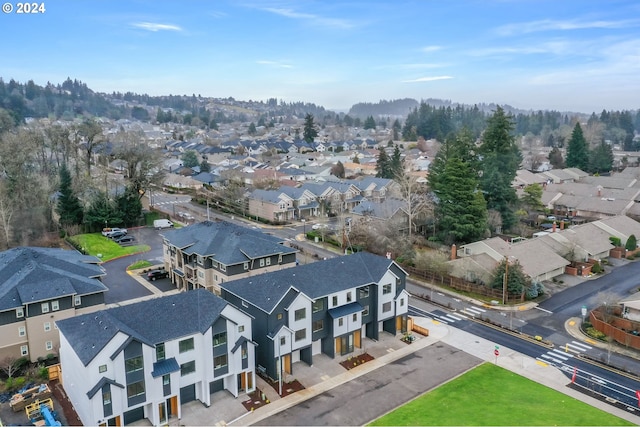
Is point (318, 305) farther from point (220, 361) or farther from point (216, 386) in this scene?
point (216, 386)

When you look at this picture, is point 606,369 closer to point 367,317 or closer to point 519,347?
point 519,347

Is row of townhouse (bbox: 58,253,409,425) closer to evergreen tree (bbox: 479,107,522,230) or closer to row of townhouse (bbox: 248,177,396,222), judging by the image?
evergreen tree (bbox: 479,107,522,230)

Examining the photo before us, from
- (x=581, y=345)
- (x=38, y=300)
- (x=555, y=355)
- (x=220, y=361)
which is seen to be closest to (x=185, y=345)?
(x=220, y=361)

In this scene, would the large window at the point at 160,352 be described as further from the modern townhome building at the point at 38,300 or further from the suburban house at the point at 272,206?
the suburban house at the point at 272,206

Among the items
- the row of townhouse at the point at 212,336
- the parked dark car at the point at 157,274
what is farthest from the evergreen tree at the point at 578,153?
the parked dark car at the point at 157,274

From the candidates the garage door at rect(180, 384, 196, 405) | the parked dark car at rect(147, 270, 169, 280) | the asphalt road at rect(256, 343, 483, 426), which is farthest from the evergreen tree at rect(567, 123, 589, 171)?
the garage door at rect(180, 384, 196, 405)

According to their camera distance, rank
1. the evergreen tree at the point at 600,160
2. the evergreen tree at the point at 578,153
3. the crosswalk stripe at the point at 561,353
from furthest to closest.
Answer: the evergreen tree at the point at 600,160, the evergreen tree at the point at 578,153, the crosswalk stripe at the point at 561,353
